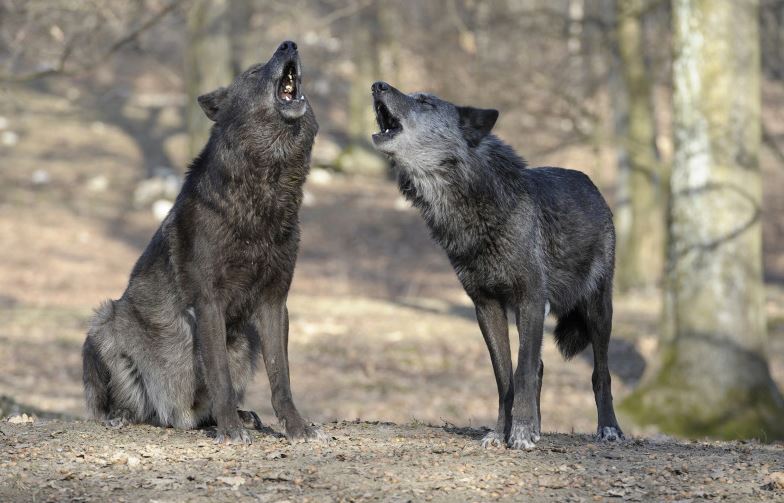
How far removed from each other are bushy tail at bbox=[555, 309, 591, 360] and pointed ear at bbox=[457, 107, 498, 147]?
1.50 m

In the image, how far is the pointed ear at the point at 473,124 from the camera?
6.48 metres

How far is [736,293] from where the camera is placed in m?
10.2

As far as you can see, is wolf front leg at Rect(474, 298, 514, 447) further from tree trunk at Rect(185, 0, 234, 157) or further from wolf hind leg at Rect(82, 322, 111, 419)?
tree trunk at Rect(185, 0, 234, 157)

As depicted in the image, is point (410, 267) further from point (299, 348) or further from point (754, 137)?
point (754, 137)

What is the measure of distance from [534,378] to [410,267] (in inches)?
676

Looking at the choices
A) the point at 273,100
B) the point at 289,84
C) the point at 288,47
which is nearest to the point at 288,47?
the point at 288,47

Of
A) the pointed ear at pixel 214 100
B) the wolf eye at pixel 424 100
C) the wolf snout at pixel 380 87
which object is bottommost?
the pointed ear at pixel 214 100

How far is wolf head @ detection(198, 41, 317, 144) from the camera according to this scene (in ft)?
19.7

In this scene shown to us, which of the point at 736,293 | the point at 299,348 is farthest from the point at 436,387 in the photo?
the point at 736,293

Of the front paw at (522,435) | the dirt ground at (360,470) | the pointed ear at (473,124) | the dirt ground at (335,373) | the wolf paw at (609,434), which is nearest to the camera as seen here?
the dirt ground at (360,470)

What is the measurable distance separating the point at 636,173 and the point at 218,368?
46.7ft

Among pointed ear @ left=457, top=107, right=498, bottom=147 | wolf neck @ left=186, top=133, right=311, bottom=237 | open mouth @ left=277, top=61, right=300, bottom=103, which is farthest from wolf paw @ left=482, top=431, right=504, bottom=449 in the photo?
open mouth @ left=277, top=61, right=300, bottom=103

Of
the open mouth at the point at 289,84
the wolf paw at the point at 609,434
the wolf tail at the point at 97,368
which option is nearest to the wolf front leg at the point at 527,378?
the wolf paw at the point at 609,434

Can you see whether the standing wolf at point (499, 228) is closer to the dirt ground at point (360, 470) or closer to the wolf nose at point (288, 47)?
the dirt ground at point (360, 470)
